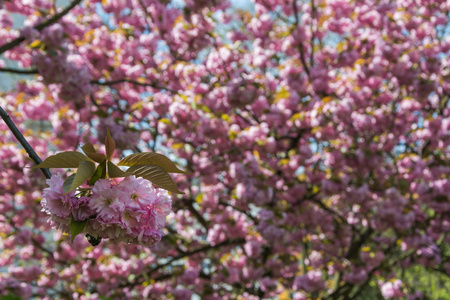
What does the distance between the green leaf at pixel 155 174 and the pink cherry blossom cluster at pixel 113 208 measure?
2cm

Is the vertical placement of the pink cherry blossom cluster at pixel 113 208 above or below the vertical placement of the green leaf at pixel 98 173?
below

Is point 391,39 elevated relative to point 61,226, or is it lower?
elevated

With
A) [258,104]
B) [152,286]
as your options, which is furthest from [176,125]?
[152,286]

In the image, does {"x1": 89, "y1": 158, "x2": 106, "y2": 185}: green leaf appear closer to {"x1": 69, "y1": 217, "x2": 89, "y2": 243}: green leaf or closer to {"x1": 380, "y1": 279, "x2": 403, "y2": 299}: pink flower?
{"x1": 69, "y1": 217, "x2": 89, "y2": 243}: green leaf

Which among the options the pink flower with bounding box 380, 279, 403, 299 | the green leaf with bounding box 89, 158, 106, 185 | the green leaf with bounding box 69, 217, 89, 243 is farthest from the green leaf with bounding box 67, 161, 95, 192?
the pink flower with bounding box 380, 279, 403, 299

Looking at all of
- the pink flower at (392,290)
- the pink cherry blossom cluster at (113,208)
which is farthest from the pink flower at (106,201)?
the pink flower at (392,290)

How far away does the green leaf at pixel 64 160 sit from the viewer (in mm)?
825

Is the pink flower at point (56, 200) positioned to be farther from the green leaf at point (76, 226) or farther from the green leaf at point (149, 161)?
the green leaf at point (149, 161)

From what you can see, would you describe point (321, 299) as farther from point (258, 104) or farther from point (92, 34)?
point (92, 34)

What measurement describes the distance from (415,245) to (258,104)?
2.14 meters

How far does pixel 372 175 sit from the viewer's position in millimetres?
4699

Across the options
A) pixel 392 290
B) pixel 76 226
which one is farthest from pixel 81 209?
pixel 392 290

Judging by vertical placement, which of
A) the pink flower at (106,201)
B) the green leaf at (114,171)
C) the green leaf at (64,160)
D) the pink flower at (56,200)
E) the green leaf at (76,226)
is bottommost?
the green leaf at (76,226)

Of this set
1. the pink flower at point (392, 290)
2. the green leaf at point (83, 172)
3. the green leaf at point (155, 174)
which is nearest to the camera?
the green leaf at point (83, 172)
